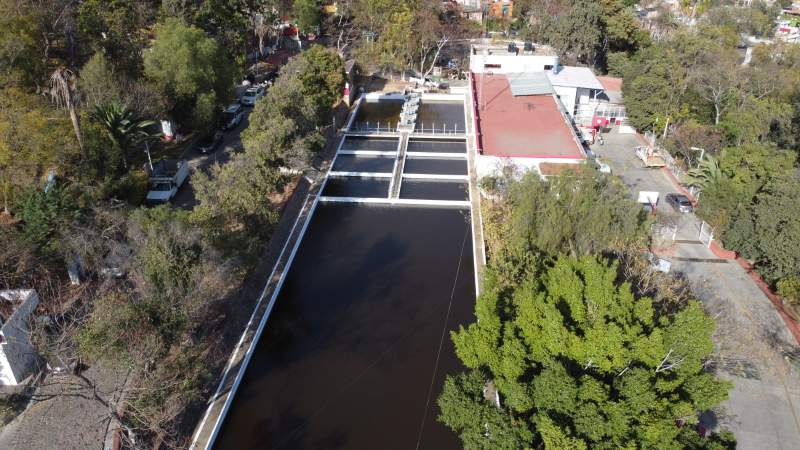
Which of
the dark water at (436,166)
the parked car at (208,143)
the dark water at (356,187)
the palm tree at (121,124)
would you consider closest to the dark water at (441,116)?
the dark water at (436,166)

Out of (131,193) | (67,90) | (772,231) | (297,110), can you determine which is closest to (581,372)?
(772,231)

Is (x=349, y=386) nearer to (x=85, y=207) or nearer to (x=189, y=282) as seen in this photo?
(x=189, y=282)

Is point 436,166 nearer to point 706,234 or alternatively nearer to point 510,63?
point 706,234

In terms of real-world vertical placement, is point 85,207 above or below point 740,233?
above

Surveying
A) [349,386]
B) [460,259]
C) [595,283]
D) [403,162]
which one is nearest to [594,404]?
[595,283]

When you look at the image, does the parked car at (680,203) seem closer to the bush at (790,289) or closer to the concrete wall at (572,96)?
the bush at (790,289)
